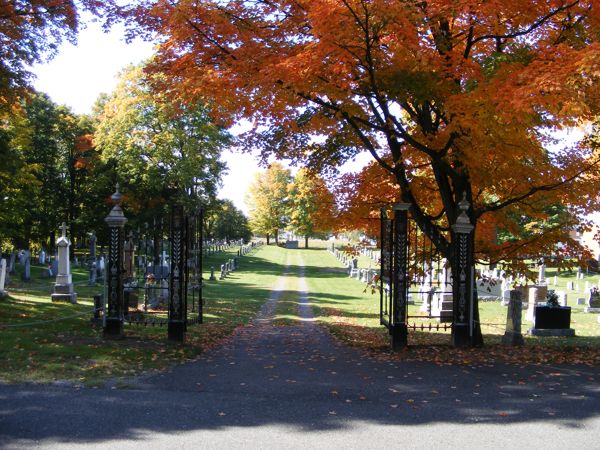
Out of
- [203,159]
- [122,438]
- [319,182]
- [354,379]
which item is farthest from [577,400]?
[203,159]

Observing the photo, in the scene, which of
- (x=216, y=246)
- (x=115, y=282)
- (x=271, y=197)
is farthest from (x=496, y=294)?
(x=271, y=197)

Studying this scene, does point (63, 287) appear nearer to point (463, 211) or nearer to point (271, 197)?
point (463, 211)

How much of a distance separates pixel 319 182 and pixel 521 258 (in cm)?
508

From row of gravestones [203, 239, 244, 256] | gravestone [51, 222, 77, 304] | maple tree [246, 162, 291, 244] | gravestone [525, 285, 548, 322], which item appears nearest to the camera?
gravestone [51, 222, 77, 304]

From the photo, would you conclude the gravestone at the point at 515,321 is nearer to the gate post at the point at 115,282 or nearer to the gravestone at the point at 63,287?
the gate post at the point at 115,282

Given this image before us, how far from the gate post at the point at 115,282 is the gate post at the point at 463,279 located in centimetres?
641

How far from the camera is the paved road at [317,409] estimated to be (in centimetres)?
521

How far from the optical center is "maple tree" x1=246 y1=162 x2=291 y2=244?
86000 mm

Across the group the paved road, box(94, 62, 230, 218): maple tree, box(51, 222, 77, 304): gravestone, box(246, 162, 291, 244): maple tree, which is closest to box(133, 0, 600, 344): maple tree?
the paved road

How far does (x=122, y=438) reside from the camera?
201 inches

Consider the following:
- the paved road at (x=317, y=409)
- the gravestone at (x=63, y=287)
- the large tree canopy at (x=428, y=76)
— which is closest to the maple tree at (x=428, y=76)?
the large tree canopy at (x=428, y=76)

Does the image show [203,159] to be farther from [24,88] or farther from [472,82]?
[472,82]

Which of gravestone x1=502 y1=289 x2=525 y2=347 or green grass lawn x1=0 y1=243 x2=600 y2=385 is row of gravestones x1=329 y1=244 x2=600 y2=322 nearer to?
green grass lawn x1=0 y1=243 x2=600 y2=385

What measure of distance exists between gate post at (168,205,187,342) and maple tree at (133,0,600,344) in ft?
7.89
